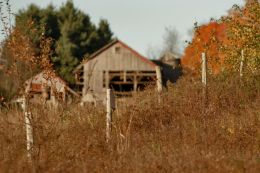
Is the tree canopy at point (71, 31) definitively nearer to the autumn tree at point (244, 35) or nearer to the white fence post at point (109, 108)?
the autumn tree at point (244, 35)

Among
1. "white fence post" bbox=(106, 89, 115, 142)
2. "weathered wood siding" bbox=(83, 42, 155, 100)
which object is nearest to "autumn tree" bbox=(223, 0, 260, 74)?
"white fence post" bbox=(106, 89, 115, 142)

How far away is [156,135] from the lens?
10805 mm

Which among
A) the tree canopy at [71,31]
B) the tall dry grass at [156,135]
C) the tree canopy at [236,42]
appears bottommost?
the tall dry grass at [156,135]

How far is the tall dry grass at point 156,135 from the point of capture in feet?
26.0

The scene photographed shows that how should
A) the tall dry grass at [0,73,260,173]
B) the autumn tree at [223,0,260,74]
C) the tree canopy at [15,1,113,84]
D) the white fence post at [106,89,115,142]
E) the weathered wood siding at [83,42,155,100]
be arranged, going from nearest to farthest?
1. the tall dry grass at [0,73,260,173]
2. the white fence post at [106,89,115,142]
3. the autumn tree at [223,0,260,74]
4. the weathered wood siding at [83,42,155,100]
5. the tree canopy at [15,1,113,84]

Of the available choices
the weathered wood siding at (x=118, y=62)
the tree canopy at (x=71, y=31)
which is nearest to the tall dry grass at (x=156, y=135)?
the weathered wood siding at (x=118, y=62)

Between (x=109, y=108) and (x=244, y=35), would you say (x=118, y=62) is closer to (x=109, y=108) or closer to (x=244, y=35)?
(x=244, y=35)

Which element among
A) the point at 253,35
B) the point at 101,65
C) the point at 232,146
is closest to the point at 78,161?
the point at 232,146

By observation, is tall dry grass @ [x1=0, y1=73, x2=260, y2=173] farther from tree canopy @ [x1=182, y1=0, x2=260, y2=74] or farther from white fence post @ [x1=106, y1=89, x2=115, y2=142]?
tree canopy @ [x1=182, y1=0, x2=260, y2=74]

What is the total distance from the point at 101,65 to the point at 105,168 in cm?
3670

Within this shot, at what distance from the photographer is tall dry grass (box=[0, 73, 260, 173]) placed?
7.91m

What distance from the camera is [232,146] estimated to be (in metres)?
9.45

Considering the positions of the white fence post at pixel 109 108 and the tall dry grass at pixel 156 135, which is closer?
the tall dry grass at pixel 156 135

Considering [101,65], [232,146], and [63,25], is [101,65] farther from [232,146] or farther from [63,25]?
[232,146]
